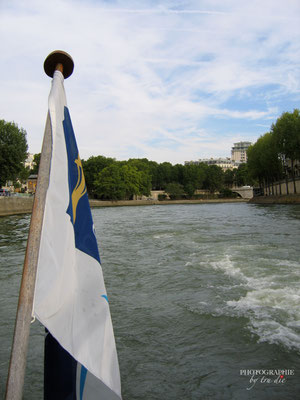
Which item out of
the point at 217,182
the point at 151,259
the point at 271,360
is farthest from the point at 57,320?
the point at 217,182

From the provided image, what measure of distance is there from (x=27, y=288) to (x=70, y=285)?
31 centimetres

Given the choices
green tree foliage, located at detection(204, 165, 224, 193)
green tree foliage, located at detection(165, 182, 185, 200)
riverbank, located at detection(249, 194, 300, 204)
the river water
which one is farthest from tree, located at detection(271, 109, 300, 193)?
green tree foliage, located at detection(204, 165, 224, 193)

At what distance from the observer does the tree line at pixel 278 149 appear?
52.4 meters

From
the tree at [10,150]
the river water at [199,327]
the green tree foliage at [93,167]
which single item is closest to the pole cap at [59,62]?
the river water at [199,327]

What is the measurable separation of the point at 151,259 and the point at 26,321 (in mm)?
8567

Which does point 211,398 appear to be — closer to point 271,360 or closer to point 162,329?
point 271,360

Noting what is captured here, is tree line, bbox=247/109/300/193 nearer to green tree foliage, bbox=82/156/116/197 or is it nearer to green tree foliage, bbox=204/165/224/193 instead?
green tree foliage, bbox=82/156/116/197

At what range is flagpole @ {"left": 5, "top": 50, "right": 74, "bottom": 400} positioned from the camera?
1536mm

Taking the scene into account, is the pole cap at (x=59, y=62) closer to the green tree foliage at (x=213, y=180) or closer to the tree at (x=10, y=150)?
the tree at (x=10, y=150)

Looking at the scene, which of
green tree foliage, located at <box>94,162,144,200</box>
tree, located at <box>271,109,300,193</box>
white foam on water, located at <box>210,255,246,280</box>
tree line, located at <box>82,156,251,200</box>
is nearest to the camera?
white foam on water, located at <box>210,255,246,280</box>

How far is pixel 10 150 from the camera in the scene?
48.9 m

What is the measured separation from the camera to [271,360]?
12.7 ft

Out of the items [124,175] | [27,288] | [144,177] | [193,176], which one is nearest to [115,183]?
[124,175]

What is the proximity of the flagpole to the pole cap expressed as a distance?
0.44m
